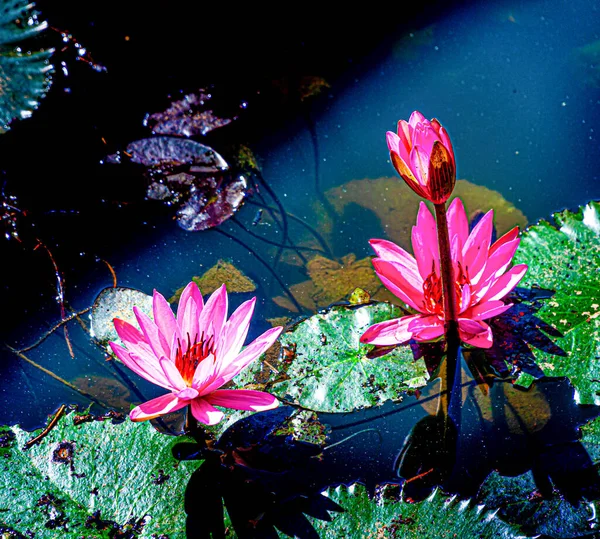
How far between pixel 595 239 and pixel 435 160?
1002 millimetres

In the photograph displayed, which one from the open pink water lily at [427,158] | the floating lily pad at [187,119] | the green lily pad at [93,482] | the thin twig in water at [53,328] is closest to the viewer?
the open pink water lily at [427,158]

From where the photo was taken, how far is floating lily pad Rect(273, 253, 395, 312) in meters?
2.32

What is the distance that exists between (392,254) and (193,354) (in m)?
0.75

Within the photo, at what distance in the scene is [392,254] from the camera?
6.26 feet

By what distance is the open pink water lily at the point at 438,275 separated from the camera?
5.96 ft

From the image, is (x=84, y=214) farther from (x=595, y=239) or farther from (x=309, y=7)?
(x=595, y=239)

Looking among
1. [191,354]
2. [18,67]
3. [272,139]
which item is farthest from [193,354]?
[18,67]

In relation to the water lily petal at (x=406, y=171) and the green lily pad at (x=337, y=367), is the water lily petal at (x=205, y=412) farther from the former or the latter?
the water lily petal at (x=406, y=171)

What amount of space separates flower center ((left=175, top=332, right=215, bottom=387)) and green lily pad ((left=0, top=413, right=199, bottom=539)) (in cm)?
24

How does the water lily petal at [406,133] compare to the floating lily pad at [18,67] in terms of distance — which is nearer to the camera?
the water lily petal at [406,133]

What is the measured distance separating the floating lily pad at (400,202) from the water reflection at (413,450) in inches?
29.2

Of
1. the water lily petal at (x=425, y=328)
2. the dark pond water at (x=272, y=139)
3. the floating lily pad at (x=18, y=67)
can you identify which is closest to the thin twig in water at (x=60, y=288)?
the dark pond water at (x=272, y=139)

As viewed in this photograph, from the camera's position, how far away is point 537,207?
246 centimetres

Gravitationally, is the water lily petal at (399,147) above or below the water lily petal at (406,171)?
above
